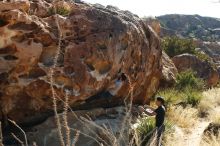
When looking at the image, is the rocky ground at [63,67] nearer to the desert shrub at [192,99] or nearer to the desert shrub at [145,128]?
the desert shrub at [145,128]

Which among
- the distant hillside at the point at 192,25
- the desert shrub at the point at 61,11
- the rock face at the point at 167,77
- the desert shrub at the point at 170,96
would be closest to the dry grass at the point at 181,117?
the desert shrub at the point at 170,96

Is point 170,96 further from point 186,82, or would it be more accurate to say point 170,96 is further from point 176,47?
point 176,47

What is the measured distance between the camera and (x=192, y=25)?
111m

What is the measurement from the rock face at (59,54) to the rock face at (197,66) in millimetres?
16170

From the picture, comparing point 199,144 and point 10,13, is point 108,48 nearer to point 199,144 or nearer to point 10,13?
point 10,13

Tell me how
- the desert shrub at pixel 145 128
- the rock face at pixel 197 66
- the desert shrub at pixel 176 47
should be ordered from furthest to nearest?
the desert shrub at pixel 176 47 → the rock face at pixel 197 66 → the desert shrub at pixel 145 128

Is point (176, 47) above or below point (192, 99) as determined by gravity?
below

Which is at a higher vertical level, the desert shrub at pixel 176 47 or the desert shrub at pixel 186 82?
the desert shrub at pixel 186 82

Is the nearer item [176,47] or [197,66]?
[197,66]

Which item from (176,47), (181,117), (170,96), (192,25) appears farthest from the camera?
(192,25)

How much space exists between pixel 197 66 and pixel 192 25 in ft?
277

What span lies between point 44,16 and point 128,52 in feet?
7.62

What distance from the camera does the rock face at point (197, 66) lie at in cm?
2828

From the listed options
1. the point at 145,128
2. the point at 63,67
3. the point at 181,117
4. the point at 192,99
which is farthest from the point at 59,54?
the point at 192,99
